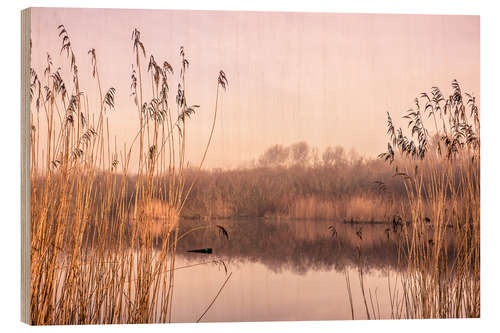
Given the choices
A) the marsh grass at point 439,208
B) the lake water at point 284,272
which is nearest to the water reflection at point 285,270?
the lake water at point 284,272

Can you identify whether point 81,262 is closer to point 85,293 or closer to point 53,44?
point 85,293

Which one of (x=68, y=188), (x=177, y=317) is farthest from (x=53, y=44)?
(x=177, y=317)

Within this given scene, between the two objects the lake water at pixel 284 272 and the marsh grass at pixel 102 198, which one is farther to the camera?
the lake water at pixel 284 272

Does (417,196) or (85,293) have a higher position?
(417,196)

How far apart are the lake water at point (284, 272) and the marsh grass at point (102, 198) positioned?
0.23m

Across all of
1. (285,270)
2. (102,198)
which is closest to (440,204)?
(285,270)

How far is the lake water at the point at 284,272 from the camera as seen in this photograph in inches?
198

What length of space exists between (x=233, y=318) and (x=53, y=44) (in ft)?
8.41

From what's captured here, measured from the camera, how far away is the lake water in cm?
504

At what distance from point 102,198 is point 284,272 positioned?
155 cm

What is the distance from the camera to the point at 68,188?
16.2 feet

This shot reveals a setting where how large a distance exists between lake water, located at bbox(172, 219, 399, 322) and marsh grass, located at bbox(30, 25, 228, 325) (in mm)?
229

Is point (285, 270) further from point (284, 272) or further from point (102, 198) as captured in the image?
point (102, 198)

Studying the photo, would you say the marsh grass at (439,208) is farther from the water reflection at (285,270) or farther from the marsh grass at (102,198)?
the marsh grass at (102,198)
